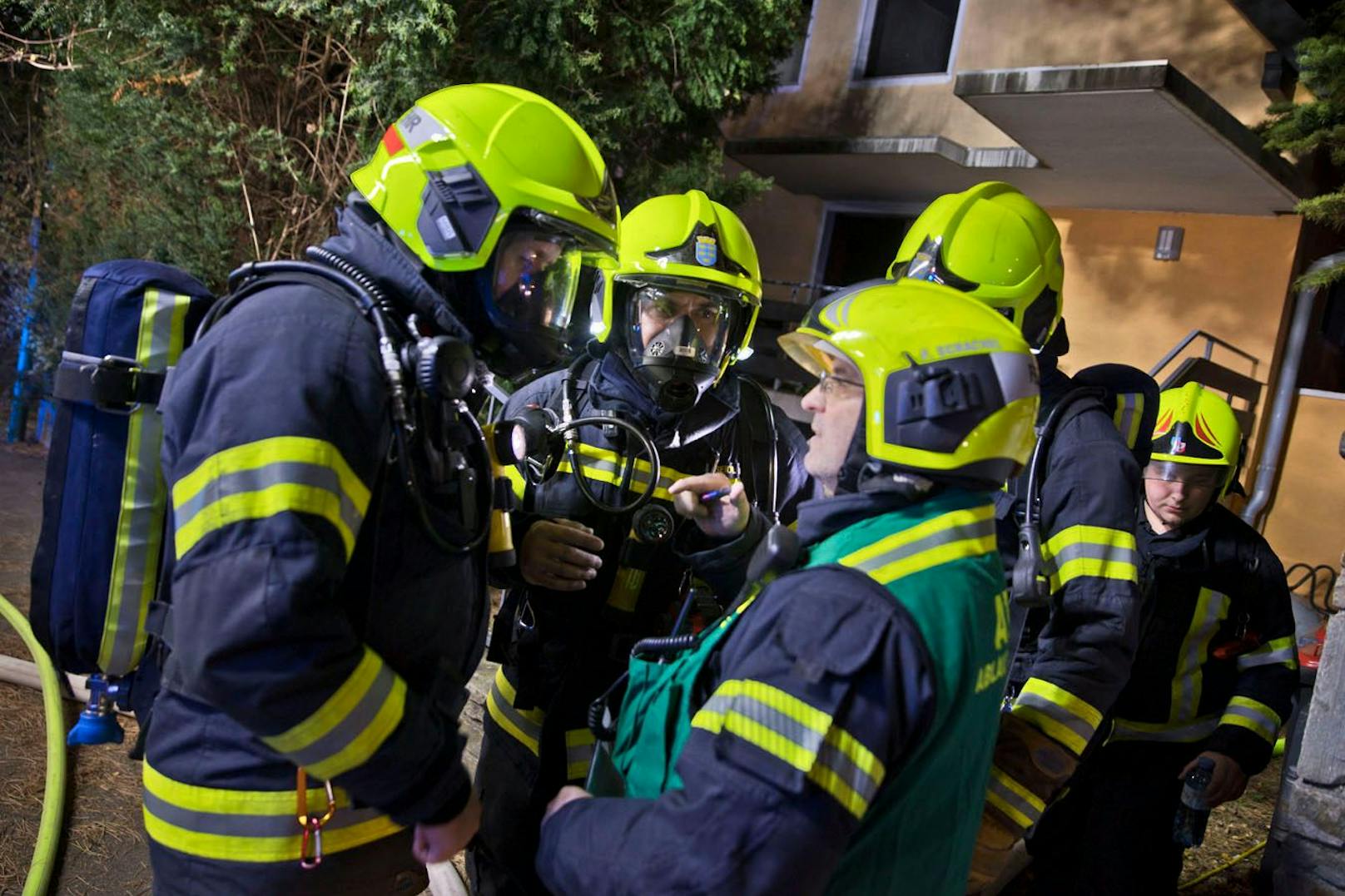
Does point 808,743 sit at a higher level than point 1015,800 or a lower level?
higher

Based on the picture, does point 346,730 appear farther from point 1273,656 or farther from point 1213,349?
point 1213,349

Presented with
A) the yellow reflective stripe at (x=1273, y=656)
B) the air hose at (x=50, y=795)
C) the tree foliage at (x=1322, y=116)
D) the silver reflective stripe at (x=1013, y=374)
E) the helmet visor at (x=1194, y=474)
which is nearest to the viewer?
the silver reflective stripe at (x=1013, y=374)

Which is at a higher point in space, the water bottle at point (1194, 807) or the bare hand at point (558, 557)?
the bare hand at point (558, 557)

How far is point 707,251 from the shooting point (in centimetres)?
326

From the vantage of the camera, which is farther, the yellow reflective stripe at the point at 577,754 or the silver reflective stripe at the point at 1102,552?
the yellow reflective stripe at the point at 577,754

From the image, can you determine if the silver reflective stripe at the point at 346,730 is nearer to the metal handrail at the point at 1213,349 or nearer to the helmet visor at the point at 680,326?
the helmet visor at the point at 680,326

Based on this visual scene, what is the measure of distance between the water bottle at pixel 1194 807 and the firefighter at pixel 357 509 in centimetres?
278

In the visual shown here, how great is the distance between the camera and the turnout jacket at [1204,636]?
350 centimetres

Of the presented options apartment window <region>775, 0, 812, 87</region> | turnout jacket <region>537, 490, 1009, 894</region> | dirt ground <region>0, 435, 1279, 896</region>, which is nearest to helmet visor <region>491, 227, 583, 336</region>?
turnout jacket <region>537, 490, 1009, 894</region>

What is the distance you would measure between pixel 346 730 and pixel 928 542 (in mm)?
990

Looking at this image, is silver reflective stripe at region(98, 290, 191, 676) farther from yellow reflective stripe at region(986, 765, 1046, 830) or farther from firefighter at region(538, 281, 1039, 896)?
yellow reflective stripe at region(986, 765, 1046, 830)

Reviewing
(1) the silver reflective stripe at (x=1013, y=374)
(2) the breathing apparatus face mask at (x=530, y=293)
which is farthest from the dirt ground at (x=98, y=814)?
(1) the silver reflective stripe at (x=1013, y=374)

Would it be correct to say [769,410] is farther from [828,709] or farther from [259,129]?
[259,129]

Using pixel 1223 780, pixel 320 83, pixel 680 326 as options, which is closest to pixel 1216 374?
pixel 1223 780
